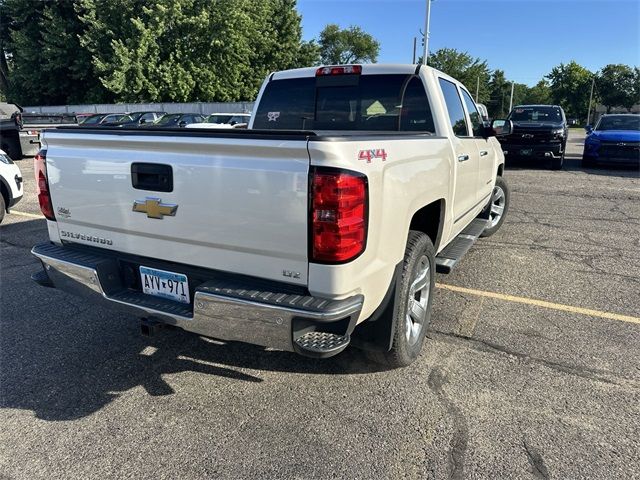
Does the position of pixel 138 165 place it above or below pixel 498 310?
above

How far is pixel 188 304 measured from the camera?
2.73 m

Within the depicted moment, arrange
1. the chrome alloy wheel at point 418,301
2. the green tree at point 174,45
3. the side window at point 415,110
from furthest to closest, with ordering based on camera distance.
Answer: the green tree at point 174,45, the side window at point 415,110, the chrome alloy wheel at point 418,301

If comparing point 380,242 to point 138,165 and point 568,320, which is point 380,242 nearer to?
point 138,165

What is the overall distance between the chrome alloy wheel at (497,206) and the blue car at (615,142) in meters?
9.35

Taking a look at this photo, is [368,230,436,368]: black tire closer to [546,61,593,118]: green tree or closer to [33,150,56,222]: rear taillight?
[33,150,56,222]: rear taillight

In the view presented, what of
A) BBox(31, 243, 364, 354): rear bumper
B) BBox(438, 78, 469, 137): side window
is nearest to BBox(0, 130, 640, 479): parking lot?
BBox(31, 243, 364, 354): rear bumper

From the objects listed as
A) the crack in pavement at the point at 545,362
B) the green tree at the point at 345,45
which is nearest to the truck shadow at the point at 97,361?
the crack in pavement at the point at 545,362

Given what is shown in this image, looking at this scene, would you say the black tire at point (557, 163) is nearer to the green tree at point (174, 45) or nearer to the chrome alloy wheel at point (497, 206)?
the chrome alloy wheel at point (497, 206)

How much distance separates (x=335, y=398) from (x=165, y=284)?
125cm

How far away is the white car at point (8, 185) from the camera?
7.05 m

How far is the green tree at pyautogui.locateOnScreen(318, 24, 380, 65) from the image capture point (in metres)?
76.8

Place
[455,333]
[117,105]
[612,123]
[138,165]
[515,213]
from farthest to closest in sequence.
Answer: [117,105], [612,123], [515,213], [455,333], [138,165]

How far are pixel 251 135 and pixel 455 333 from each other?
2.34 metres

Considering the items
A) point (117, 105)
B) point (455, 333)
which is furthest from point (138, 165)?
point (117, 105)
